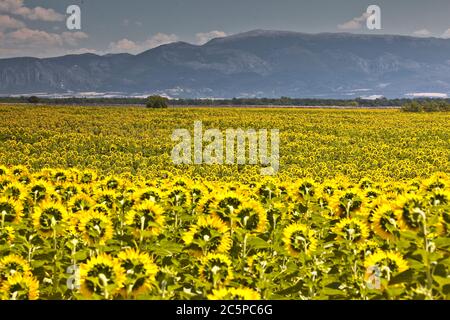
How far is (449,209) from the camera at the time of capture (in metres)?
→ 4.79

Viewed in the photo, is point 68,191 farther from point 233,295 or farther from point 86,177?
point 233,295

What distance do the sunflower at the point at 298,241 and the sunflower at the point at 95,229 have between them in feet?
4.75

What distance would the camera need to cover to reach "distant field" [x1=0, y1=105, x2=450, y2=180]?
24406 millimetres

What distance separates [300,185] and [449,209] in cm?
222

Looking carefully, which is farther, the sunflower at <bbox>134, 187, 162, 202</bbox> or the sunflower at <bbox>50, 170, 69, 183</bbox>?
the sunflower at <bbox>50, 170, 69, 183</bbox>

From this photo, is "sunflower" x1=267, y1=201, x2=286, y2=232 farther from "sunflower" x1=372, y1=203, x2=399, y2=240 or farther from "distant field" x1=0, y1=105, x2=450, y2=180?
"distant field" x1=0, y1=105, x2=450, y2=180

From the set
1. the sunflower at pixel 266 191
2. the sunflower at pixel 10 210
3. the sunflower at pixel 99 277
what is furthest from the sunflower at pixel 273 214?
the sunflower at pixel 10 210

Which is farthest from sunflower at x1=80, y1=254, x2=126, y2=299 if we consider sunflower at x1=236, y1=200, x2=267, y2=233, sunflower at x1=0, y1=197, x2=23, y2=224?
sunflower at x1=0, y1=197, x2=23, y2=224

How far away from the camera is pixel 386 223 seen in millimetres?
4523

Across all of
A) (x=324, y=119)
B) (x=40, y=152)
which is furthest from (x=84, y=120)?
(x=324, y=119)

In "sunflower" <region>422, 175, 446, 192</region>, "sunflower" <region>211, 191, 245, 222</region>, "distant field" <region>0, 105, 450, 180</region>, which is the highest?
"sunflower" <region>211, 191, 245, 222</region>

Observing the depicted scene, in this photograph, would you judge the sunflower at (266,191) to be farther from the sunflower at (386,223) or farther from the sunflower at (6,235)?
the sunflower at (6,235)

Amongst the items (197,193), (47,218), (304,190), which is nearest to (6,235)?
(47,218)

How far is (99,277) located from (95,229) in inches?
52.0
